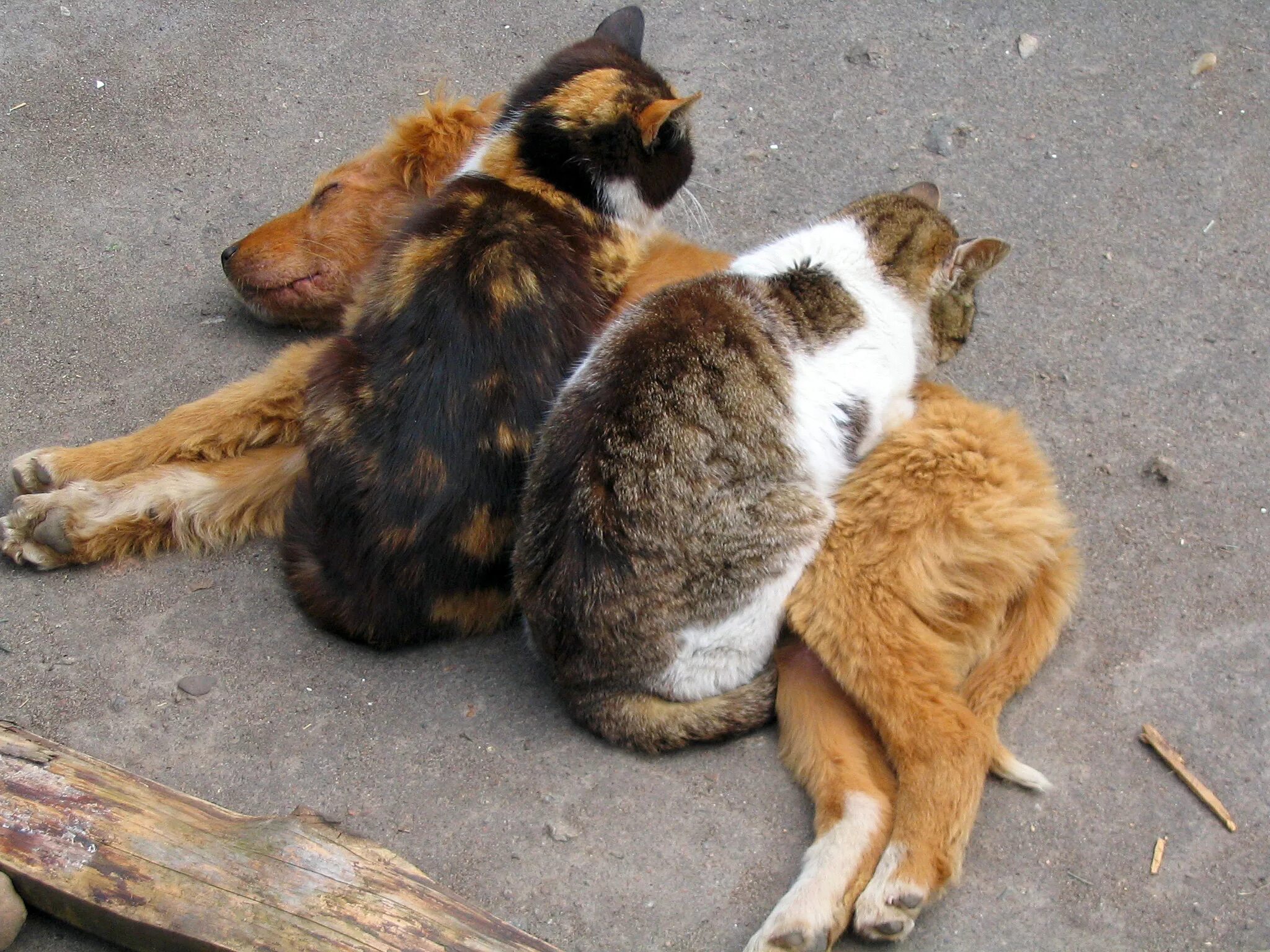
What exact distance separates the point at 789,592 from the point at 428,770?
117cm

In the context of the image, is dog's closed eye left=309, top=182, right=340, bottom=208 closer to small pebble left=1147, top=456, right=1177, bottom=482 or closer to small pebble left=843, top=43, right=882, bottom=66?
small pebble left=843, top=43, right=882, bottom=66

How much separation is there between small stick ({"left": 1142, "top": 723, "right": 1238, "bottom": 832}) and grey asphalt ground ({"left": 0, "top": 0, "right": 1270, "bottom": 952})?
0.11ft

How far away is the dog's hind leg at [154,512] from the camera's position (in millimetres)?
4168

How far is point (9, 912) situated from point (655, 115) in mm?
2974

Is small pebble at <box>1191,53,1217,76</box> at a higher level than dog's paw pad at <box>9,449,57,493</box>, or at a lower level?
higher

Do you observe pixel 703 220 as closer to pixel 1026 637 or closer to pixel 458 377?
pixel 458 377

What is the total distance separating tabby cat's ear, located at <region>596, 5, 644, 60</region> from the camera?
4.77 m

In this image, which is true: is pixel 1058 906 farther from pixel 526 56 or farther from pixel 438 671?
pixel 526 56

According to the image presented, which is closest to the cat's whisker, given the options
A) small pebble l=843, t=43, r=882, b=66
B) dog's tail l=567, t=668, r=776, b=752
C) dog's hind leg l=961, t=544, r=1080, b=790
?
small pebble l=843, t=43, r=882, b=66

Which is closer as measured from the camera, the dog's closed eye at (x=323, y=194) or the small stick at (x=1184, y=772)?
the small stick at (x=1184, y=772)

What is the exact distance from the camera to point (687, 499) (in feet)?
11.4

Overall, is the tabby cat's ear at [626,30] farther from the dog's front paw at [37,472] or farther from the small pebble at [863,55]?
the dog's front paw at [37,472]

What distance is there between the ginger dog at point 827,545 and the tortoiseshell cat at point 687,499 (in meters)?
0.14

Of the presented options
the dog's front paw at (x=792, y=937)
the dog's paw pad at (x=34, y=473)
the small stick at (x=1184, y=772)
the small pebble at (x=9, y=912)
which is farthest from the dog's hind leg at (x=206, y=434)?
the small stick at (x=1184, y=772)
